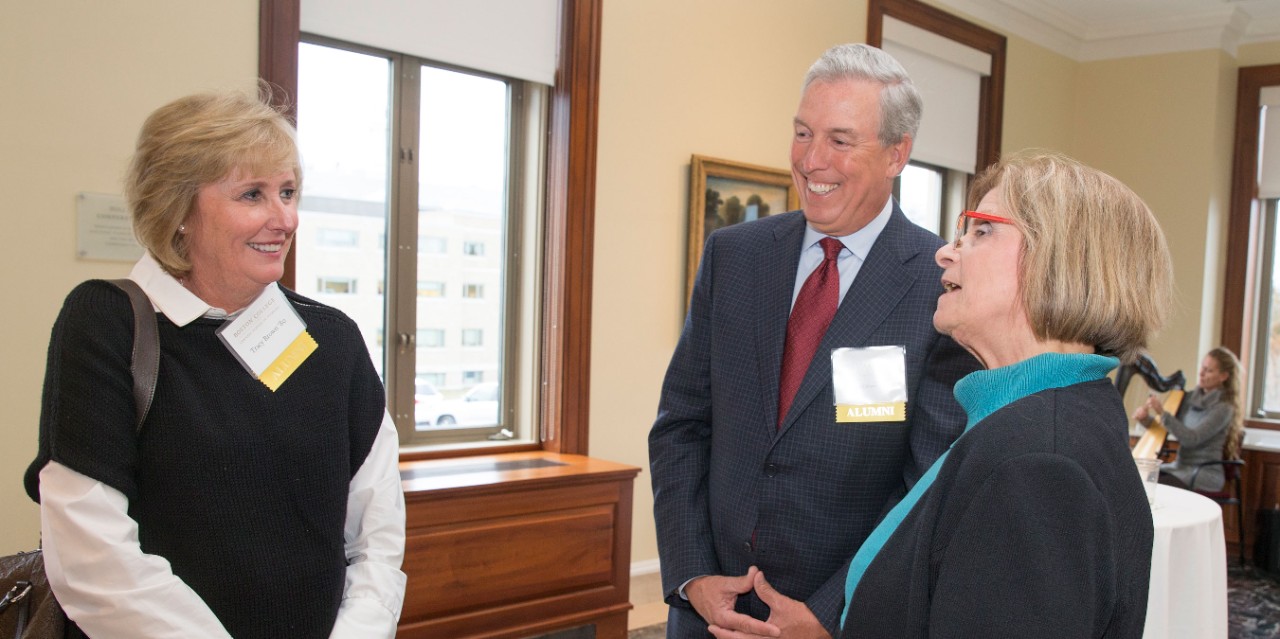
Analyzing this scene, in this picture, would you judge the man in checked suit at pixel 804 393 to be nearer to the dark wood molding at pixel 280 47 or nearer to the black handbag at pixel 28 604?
the black handbag at pixel 28 604

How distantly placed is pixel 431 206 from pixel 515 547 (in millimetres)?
1429

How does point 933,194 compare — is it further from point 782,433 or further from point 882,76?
point 782,433

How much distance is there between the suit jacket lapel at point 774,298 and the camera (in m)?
1.64

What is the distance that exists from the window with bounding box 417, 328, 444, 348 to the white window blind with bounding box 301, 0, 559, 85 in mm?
1065

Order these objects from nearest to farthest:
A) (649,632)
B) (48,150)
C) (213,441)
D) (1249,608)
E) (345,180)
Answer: (213,441) → (48,150) → (345,180) → (649,632) → (1249,608)

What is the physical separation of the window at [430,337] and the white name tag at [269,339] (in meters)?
2.38

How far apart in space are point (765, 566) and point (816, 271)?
1.73 ft

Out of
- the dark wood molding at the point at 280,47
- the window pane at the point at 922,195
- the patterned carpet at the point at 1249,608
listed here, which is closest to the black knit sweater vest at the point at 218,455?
the dark wood molding at the point at 280,47

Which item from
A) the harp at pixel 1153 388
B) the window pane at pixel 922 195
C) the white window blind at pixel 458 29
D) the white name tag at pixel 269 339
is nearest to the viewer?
the white name tag at pixel 269 339

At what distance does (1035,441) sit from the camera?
914 millimetres

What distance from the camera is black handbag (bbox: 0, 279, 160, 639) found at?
1.28m

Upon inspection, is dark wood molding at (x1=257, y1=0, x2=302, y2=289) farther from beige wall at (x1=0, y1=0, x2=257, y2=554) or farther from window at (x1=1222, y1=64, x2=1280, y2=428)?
window at (x1=1222, y1=64, x2=1280, y2=428)

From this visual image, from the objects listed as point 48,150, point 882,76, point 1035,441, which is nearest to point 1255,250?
point 882,76

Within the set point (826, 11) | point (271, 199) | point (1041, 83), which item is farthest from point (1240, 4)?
point (271, 199)
